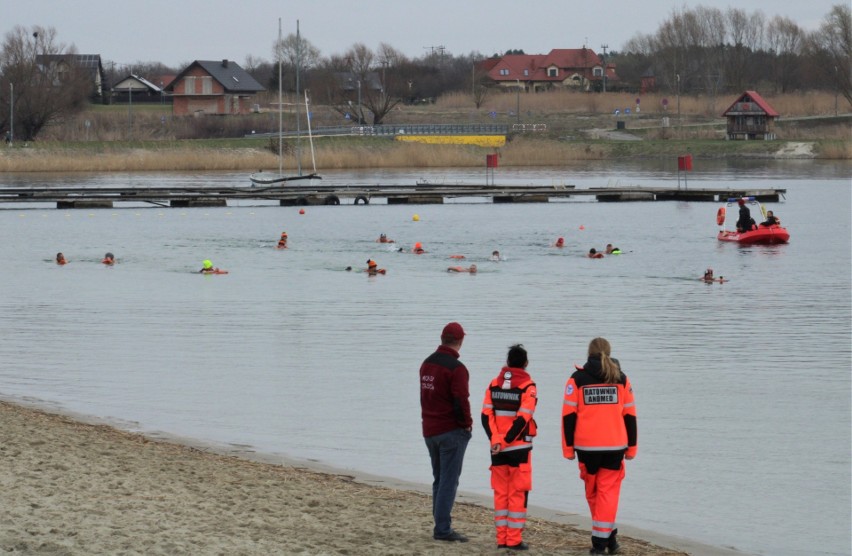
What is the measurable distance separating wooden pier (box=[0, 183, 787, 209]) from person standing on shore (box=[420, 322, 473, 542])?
174 feet

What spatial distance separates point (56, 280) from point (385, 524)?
27.3 m

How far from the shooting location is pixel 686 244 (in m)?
46.1

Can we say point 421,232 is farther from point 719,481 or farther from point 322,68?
point 322,68

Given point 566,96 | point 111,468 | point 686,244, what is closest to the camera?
point 111,468

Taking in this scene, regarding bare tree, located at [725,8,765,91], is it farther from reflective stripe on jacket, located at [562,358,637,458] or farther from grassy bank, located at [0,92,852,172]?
reflective stripe on jacket, located at [562,358,637,458]

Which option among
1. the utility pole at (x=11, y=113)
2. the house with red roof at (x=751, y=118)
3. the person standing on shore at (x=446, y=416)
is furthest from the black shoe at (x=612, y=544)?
the house with red roof at (x=751, y=118)

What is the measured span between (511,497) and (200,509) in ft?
9.62

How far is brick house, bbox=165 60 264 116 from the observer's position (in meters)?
126

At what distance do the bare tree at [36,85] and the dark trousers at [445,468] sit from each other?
10268cm

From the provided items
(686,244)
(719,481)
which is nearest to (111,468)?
(719,481)

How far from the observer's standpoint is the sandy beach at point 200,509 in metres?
10.0

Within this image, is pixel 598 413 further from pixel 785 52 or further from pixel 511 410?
pixel 785 52

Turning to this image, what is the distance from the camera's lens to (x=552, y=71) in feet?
549

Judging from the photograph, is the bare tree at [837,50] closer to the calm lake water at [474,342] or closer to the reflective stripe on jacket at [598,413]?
the calm lake water at [474,342]
